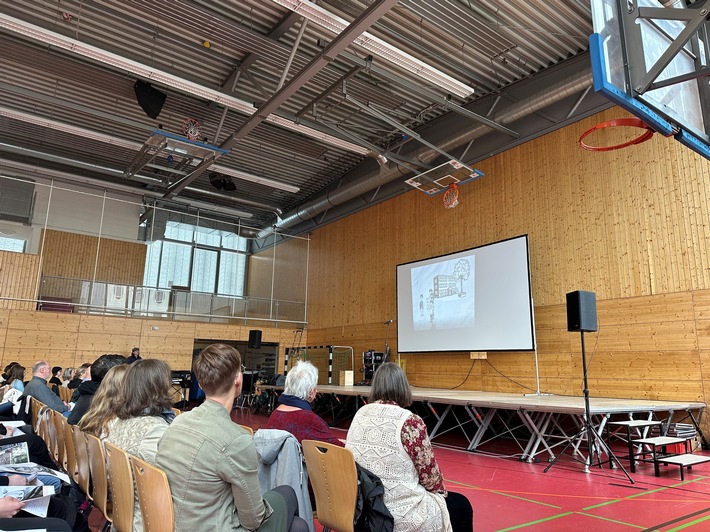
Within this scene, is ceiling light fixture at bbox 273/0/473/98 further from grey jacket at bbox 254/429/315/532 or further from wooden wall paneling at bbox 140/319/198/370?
wooden wall paneling at bbox 140/319/198/370

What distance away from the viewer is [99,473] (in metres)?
2.45

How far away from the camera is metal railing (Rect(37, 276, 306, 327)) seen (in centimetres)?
1193

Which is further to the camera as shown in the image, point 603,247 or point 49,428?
point 603,247

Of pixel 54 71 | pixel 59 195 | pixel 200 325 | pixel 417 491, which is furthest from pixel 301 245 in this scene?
pixel 417 491

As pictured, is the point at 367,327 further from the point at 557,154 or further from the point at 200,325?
the point at 557,154

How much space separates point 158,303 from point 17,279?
3253 millimetres

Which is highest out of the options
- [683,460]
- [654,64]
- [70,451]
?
[654,64]

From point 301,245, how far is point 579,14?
1030cm

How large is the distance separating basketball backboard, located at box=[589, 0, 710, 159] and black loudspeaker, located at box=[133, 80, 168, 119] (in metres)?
8.06

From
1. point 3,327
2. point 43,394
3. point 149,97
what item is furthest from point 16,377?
point 3,327

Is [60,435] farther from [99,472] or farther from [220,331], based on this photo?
[220,331]

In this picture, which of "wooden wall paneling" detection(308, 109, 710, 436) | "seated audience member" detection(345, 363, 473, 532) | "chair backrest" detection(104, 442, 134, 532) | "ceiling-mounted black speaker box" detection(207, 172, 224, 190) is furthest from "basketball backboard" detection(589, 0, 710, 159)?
"ceiling-mounted black speaker box" detection(207, 172, 224, 190)

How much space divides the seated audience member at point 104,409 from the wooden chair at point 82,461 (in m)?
0.05

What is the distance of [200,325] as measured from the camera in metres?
13.4
